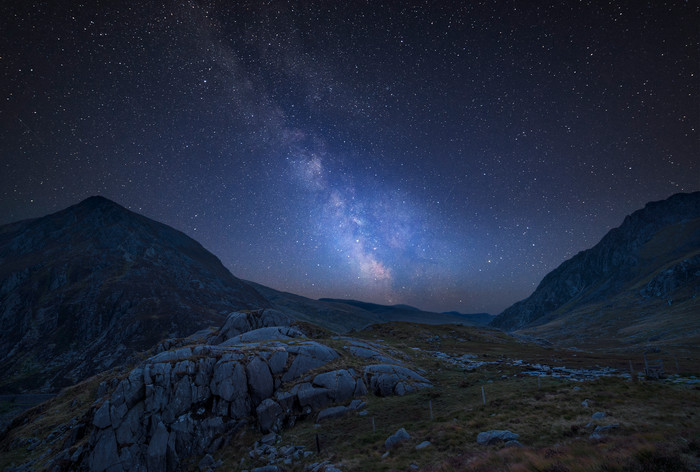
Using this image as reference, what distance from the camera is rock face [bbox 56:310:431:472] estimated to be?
2648cm

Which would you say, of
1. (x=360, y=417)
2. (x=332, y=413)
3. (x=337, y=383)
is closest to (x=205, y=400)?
(x=332, y=413)

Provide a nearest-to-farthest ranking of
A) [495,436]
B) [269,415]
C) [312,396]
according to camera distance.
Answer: [495,436], [269,415], [312,396]

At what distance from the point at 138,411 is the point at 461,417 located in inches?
1189

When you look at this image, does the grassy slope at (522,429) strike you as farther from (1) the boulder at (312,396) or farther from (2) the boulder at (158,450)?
(2) the boulder at (158,450)

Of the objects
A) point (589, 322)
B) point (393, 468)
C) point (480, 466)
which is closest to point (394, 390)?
point (393, 468)

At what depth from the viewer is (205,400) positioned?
28906 mm

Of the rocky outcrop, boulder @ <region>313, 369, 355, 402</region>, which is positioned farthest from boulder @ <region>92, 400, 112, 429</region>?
the rocky outcrop

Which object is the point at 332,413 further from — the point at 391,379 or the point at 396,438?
the point at 396,438

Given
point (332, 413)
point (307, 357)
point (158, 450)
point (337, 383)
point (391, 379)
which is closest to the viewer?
point (158, 450)

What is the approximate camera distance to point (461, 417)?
849 inches

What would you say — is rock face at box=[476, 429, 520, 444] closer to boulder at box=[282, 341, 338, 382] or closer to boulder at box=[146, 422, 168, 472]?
boulder at box=[282, 341, 338, 382]

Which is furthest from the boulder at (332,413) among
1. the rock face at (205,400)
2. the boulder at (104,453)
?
the boulder at (104,453)

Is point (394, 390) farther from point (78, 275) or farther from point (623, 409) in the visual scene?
point (78, 275)

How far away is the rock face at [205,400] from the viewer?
26.5 metres
